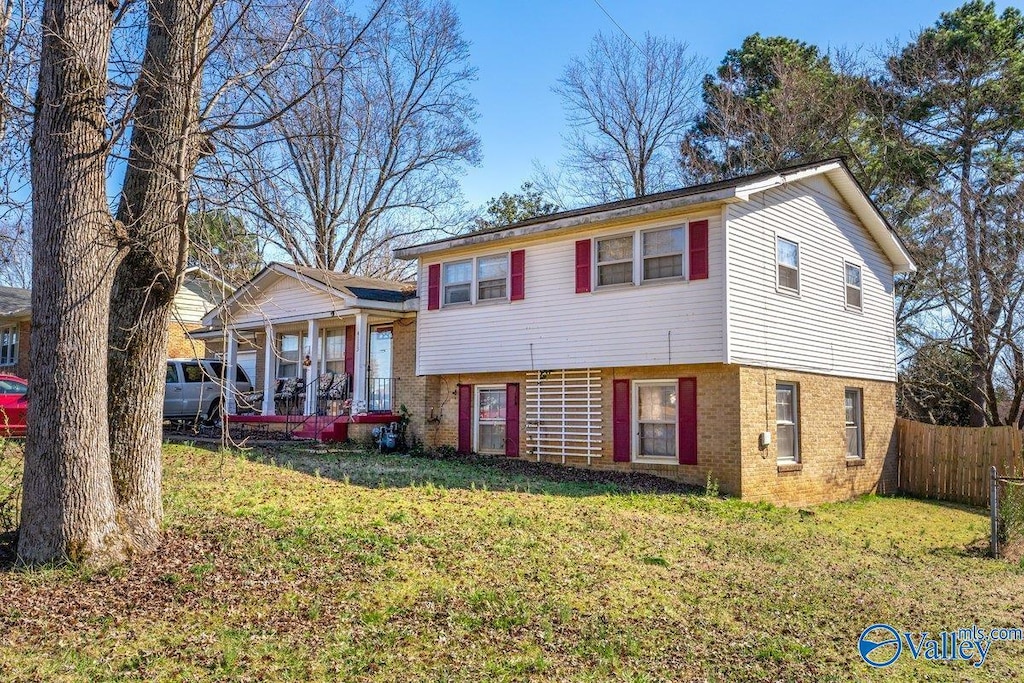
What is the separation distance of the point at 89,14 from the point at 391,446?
11.3 meters

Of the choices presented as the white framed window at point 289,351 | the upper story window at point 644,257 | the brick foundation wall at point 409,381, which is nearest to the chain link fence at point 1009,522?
the upper story window at point 644,257

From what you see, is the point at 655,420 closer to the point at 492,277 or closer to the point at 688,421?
the point at 688,421

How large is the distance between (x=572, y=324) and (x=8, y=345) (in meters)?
26.7

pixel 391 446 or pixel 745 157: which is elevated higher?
pixel 745 157

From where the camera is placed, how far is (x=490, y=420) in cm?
1673

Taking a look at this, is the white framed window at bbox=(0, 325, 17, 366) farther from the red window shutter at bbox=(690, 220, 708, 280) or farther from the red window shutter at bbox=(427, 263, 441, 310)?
the red window shutter at bbox=(690, 220, 708, 280)

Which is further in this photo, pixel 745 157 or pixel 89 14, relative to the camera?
pixel 745 157

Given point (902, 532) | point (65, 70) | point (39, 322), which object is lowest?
point (902, 532)

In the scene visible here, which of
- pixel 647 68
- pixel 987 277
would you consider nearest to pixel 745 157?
pixel 647 68

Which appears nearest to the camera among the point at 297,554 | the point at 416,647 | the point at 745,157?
the point at 416,647

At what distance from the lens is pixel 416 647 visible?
5.45 meters

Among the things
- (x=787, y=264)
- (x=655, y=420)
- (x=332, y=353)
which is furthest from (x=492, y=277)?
(x=332, y=353)

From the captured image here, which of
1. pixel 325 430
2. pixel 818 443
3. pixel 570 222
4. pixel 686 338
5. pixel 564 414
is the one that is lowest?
pixel 818 443

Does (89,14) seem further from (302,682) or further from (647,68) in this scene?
(647,68)
